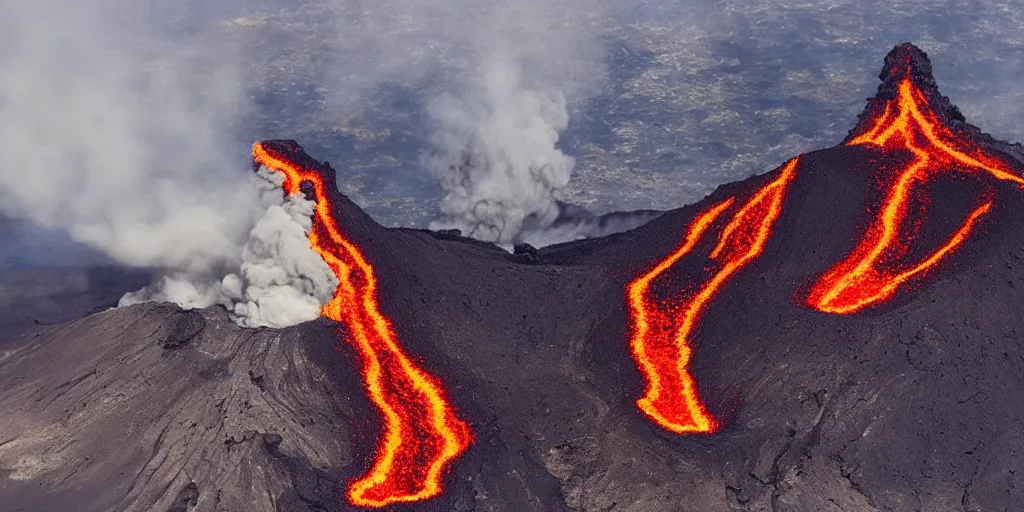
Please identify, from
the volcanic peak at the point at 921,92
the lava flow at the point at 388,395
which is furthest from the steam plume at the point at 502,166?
the volcanic peak at the point at 921,92

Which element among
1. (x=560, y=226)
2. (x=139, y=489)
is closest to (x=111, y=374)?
(x=139, y=489)

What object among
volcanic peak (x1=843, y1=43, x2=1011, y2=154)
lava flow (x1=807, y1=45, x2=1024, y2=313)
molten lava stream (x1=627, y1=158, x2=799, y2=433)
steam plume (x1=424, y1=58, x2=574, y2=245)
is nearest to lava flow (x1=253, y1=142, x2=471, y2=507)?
molten lava stream (x1=627, y1=158, x2=799, y2=433)

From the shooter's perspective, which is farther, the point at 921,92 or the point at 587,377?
the point at 921,92

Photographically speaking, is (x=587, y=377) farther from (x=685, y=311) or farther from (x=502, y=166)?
(x=502, y=166)

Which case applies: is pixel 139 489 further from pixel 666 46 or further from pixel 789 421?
pixel 666 46

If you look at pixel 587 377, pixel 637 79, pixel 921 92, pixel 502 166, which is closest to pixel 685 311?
pixel 587 377

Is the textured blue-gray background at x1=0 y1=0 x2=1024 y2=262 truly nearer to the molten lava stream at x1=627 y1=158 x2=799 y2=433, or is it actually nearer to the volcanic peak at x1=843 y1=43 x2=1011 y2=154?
the volcanic peak at x1=843 y1=43 x2=1011 y2=154
